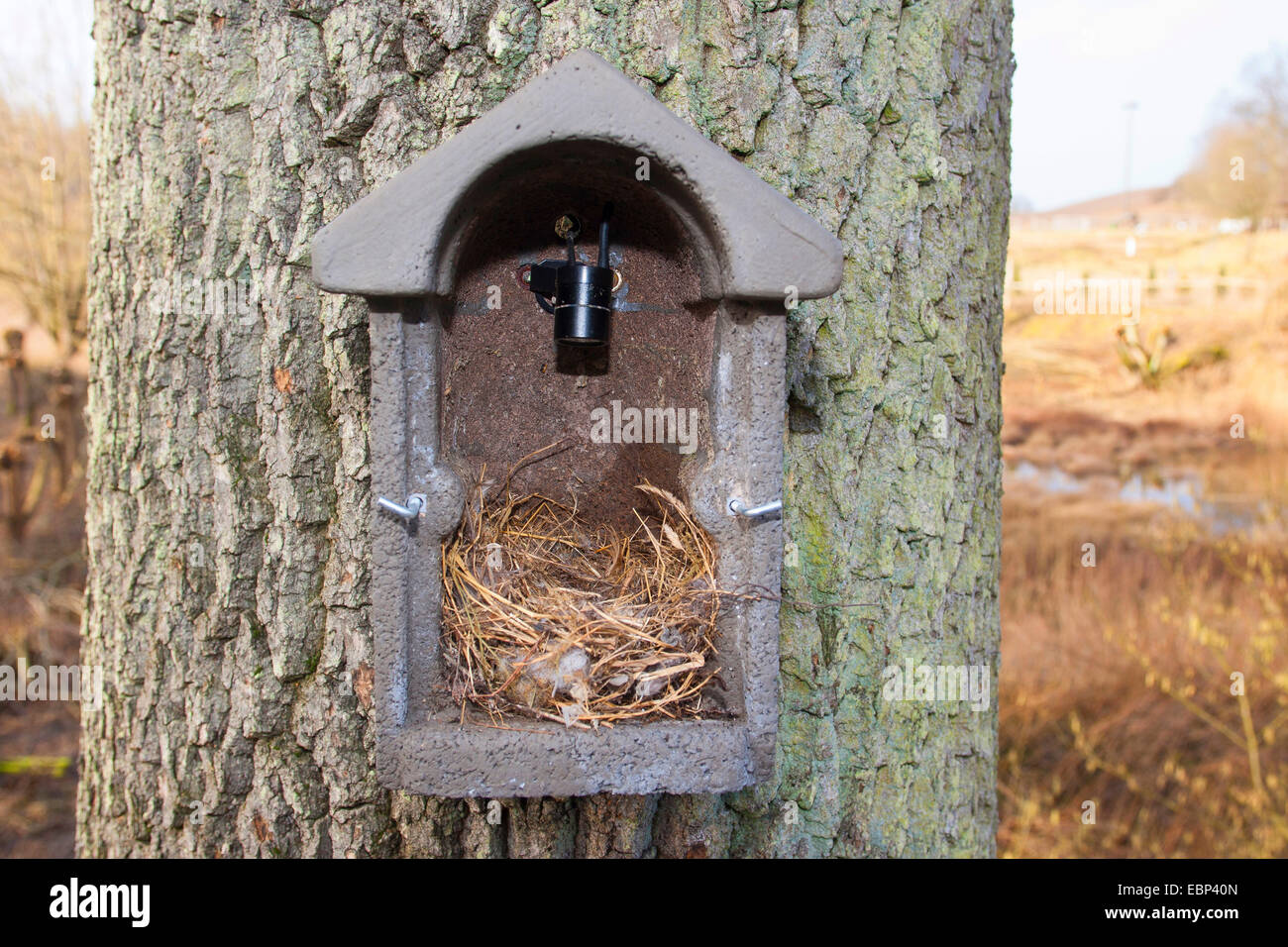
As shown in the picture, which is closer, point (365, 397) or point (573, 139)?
point (573, 139)

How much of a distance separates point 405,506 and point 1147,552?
541 cm

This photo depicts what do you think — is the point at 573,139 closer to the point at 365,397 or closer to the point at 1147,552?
the point at 365,397

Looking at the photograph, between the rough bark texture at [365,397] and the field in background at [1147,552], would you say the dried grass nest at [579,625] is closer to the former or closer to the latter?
the rough bark texture at [365,397]

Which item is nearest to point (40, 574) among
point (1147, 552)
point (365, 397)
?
point (365, 397)

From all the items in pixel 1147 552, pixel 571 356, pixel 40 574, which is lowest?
pixel 40 574

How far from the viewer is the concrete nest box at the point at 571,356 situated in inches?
50.8

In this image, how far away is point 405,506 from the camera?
4.58ft

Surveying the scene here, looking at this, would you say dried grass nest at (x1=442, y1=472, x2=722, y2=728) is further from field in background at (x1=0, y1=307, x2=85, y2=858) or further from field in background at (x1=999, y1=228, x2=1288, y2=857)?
field in background at (x1=0, y1=307, x2=85, y2=858)

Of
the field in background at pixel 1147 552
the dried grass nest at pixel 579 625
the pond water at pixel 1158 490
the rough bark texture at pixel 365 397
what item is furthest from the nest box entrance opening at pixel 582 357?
the pond water at pixel 1158 490

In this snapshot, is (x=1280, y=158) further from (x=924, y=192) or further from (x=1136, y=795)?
(x=924, y=192)

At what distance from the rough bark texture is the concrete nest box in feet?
0.78

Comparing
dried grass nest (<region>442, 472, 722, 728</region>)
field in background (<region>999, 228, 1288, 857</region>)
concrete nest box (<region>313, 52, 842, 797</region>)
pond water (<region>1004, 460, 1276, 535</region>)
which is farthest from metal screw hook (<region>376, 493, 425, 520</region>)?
pond water (<region>1004, 460, 1276, 535</region>)

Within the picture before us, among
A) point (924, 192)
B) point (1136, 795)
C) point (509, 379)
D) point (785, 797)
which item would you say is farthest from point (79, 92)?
point (1136, 795)
